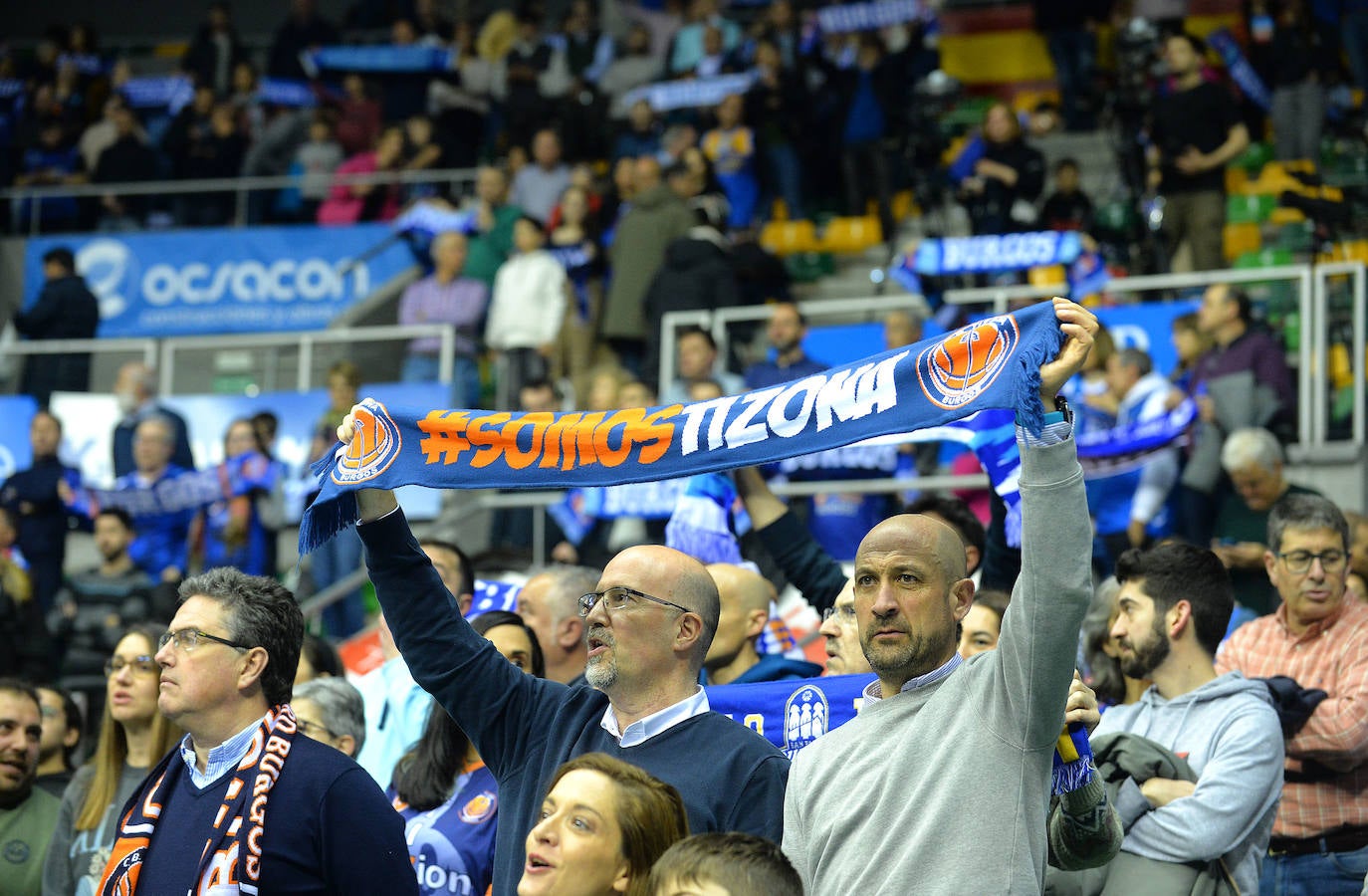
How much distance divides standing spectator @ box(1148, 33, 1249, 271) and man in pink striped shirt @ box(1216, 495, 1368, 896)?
266 inches

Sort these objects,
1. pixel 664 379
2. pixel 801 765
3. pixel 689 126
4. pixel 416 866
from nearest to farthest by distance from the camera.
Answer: pixel 801 765 < pixel 416 866 < pixel 664 379 < pixel 689 126

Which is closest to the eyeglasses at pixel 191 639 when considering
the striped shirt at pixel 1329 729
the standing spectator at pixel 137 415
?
the striped shirt at pixel 1329 729

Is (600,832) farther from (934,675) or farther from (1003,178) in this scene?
(1003,178)

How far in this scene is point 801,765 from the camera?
12.5ft

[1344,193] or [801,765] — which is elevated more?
[1344,193]

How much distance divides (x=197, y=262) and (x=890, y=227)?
6.18 metres

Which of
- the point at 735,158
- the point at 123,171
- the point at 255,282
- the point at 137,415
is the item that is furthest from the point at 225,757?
the point at 123,171

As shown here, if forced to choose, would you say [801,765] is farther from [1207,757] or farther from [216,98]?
[216,98]

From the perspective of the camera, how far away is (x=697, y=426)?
14.3 ft

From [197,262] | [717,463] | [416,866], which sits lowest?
[416,866]

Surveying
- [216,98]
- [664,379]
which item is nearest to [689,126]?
[664,379]

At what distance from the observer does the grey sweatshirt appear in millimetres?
3447

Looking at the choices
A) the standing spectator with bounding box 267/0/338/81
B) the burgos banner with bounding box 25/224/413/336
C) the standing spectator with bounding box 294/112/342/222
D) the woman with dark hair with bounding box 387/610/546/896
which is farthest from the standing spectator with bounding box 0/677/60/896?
the standing spectator with bounding box 267/0/338/81

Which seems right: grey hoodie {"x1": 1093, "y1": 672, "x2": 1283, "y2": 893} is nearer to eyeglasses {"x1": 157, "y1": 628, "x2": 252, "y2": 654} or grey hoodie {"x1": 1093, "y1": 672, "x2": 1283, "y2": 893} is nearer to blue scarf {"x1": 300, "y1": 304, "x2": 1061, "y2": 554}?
blue scarf {"x1": 300, "y1": 304, "x2": 1061, "y2": 554}
